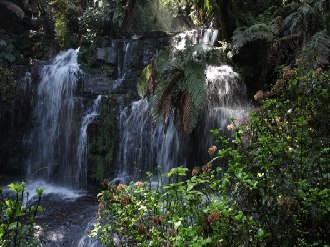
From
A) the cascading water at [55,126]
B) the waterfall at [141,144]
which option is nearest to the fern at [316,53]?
the waterfall at [141,144]

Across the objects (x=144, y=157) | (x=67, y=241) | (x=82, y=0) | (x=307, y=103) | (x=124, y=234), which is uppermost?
(x=82, y=0)

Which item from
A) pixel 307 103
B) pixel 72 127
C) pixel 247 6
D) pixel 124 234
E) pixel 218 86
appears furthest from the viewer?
pixel 72 127

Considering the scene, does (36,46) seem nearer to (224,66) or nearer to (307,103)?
(224,66)

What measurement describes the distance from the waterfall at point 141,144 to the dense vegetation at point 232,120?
0.58m

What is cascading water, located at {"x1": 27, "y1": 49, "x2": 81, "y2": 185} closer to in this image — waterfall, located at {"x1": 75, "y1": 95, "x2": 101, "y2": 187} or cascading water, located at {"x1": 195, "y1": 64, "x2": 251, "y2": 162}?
waterfall, located at {"x1": 75, "y1": 95, "x2": 101, "y2": 187}

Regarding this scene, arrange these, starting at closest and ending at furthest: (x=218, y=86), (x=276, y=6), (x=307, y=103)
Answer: (x=307, y=103)
(x=218, y=86)
(x=276, y=6)

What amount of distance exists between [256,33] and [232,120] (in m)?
5.08

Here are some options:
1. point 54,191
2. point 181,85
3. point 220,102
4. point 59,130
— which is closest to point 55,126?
point 59,130

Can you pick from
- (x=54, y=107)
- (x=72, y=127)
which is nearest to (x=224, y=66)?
(x=72, y=127)

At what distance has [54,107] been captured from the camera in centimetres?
1203

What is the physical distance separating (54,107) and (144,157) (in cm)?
403

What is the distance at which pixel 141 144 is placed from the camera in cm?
980

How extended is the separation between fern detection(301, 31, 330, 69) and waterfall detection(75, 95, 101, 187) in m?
6.31

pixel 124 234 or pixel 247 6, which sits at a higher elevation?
pixel 247 6
